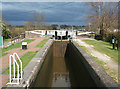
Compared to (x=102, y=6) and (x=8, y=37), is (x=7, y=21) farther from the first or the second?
(x=102, y=6)

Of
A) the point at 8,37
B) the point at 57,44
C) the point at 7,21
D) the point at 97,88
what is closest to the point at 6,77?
the point at 97,88

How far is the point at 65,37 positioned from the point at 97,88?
18.0m

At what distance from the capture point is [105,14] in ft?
72.8

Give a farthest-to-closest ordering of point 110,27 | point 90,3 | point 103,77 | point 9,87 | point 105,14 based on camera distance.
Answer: point 90,3 < point 105,14 < point 110,27 < point 103,77 < point 9,87

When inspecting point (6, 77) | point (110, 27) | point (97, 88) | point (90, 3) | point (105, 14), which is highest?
point (90, 3)

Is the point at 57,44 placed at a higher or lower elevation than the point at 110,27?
lower

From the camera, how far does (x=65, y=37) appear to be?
22.9 meters

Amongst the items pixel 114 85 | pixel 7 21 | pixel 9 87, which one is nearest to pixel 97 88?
pixel 114 85

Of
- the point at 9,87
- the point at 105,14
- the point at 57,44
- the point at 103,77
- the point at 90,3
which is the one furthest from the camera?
the point at 90,3

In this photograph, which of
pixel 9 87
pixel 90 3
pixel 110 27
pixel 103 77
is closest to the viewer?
pixel 9 87

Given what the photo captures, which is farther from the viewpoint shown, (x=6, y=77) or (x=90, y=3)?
(x=90, y=3)

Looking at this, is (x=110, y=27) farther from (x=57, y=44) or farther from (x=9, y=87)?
(x=9, y=87)

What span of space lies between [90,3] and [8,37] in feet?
45.4

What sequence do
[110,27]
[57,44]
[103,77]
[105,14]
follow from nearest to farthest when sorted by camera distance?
[103,77] → [57,44] → [110,27] → [105,14]
